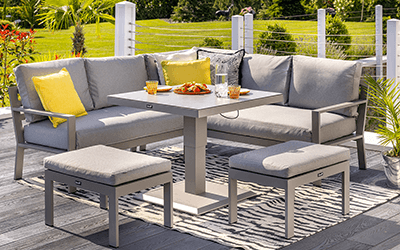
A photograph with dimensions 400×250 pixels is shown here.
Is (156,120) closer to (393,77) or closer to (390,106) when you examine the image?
(390,106)

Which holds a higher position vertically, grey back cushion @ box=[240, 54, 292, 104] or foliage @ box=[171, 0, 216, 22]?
foliage @ box=[171, 0, 216, 22]

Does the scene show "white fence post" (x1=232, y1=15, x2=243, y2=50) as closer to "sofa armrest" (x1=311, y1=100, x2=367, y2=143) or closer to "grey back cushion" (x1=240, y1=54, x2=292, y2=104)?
"grey back cushion" (x1=240, y1=54, x2=292, y2=104)

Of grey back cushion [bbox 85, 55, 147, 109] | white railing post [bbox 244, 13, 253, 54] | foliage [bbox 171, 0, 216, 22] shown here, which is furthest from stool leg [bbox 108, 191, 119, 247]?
foliage [bbox 171, 0, 216, 22]

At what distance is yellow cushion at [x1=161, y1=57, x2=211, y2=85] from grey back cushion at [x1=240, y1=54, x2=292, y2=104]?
1.27 ft

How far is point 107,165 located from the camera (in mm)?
3049

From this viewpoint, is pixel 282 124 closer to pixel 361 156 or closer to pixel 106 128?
pixel 361 156

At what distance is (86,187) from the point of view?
307 centimetres

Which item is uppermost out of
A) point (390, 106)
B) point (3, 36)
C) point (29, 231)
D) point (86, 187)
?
point (3, 36)

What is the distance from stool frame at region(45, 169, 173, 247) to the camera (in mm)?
2949

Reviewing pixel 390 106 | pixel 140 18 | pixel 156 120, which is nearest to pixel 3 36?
pixel 156 120

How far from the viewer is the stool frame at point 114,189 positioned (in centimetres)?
295

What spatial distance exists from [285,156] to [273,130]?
1022 millimetres

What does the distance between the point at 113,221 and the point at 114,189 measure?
176 millimetres

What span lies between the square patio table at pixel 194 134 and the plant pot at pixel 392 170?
3.04 ft
